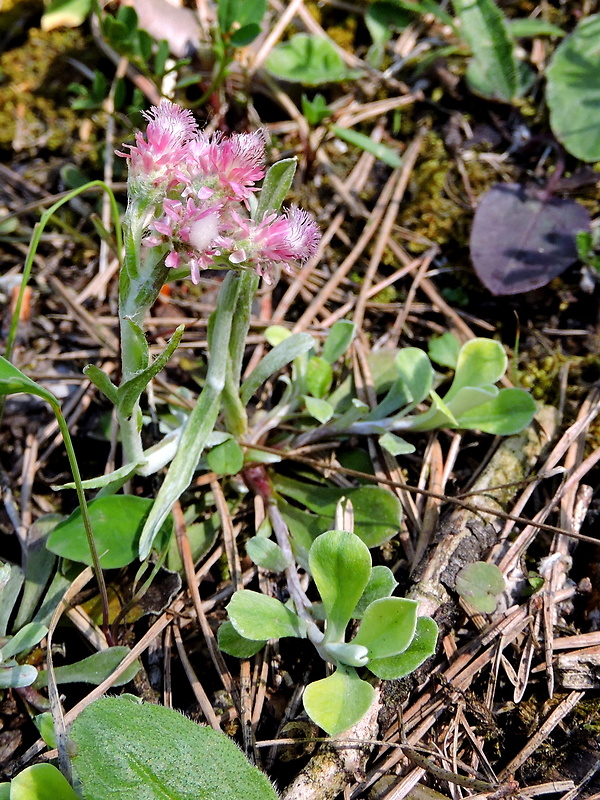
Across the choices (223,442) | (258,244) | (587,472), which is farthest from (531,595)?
(258,244)

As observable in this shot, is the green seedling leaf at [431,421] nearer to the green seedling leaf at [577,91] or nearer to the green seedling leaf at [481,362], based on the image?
the green seedling leaf at [481,362]

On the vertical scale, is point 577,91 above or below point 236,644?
above

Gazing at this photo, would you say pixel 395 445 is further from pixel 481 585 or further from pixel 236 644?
pixel 236 644

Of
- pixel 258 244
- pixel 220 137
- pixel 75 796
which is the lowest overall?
pixel 75 796

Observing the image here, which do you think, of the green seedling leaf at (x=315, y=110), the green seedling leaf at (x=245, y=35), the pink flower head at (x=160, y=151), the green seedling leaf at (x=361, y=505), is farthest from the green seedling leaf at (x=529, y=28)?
the green seedling leaf at (x=361, y=505)

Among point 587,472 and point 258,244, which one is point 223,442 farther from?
point 587,472

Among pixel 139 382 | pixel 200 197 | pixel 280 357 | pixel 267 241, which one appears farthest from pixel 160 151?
pixel 280 357
